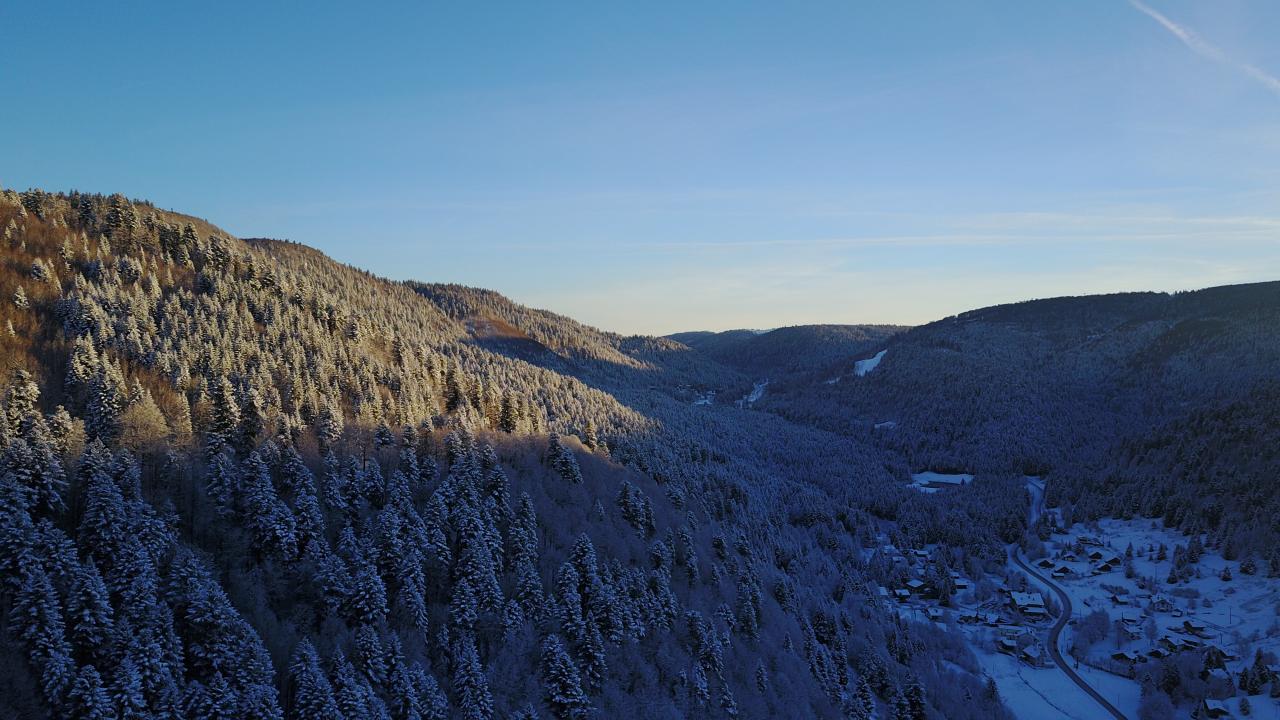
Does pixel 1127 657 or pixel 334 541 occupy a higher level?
pixel 334 541

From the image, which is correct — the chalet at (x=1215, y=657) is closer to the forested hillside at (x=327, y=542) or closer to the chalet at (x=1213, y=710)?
the chalet at (x=1213, y=710)

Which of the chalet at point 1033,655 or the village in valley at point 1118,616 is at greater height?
the village in valley at point 1118,616

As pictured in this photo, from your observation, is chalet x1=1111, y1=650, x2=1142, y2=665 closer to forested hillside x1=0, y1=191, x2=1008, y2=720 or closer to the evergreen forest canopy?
forested hillside x1=0, y1=191, x2=1008, y2=720

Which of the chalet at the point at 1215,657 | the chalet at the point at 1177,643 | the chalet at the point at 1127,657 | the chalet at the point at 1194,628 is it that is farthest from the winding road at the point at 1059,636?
the chalet at the point at 1194,628

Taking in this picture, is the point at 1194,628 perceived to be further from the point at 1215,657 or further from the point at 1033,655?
the point at 1033,655

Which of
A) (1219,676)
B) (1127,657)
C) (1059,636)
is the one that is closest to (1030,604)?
(1059,636)

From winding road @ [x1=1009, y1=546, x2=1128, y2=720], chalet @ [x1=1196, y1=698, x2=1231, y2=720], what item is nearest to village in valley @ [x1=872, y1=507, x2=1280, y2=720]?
chalet @ [x1=1196, y1=698, x2=1231, y2=720]
